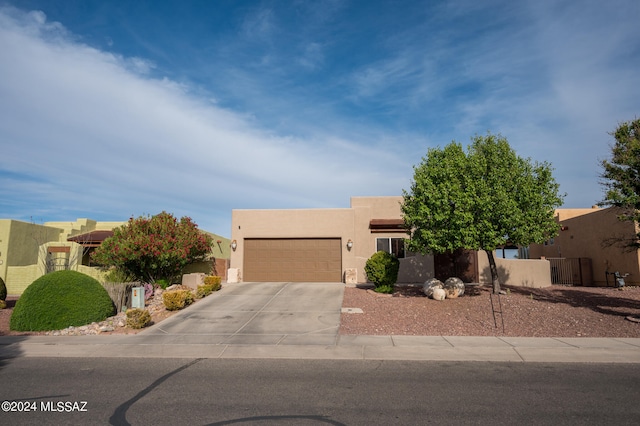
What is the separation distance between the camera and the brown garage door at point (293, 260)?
79.9 ft

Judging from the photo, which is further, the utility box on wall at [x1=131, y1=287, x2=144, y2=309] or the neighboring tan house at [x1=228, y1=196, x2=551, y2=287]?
the neighboring tan house at [x1=228, y1=196, x2=551, y2=287]

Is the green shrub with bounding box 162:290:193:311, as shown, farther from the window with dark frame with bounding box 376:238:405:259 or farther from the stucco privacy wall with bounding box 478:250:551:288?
the stucco privacy wall with bounding box 478:250:551:288

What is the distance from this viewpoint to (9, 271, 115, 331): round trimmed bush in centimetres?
1381

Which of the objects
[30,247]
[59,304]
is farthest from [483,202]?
[30,247]

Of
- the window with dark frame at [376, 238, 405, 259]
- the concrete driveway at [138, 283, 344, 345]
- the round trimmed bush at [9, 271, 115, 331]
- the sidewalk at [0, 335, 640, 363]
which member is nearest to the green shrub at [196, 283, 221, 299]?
the concrete driveway at [138, 283, 344, 345]

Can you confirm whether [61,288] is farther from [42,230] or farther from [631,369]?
[42,230]

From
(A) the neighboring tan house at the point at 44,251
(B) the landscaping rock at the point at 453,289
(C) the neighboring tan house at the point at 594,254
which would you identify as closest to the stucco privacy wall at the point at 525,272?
(C) the neighboring tan house at the point at 594,254

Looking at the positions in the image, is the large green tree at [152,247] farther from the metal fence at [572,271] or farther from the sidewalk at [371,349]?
the metal fence at [572,271]

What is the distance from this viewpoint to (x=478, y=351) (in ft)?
34.9

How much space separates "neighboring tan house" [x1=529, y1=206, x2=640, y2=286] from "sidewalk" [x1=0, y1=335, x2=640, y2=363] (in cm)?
1174

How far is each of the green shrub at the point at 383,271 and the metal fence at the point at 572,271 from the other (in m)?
11.4

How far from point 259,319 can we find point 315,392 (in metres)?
8.27

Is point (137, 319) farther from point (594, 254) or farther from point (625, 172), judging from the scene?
point (594, 254)

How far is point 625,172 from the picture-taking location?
46.4ft
